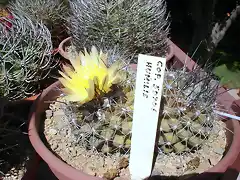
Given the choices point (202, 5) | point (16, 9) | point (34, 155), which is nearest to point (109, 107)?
point (34, 155)

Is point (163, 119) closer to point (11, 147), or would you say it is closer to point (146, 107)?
point (146, 107)

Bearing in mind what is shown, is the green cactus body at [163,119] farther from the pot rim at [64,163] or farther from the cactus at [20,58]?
the cactus at [20,58]

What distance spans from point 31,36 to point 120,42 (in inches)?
14.5

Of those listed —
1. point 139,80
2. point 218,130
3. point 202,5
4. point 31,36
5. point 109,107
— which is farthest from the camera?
point 202,5

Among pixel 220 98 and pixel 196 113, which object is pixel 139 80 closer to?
pixel 196 113

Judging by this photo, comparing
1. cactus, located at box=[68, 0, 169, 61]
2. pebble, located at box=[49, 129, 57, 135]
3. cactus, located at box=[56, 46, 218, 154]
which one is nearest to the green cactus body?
cactus, located at box=[56, 46, 218, 154]

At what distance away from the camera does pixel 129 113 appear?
926 mm

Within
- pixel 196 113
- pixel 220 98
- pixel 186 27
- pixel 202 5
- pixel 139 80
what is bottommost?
pixel 186 27

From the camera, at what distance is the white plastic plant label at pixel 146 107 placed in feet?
2.61

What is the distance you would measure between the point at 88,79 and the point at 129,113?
0.45 ft

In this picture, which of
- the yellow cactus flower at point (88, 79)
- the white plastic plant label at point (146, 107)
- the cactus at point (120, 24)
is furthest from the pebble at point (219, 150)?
the cactus at point (120, 24)

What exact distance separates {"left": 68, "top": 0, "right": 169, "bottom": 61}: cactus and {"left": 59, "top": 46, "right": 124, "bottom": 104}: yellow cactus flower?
478 mm

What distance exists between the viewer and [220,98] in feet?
3.76

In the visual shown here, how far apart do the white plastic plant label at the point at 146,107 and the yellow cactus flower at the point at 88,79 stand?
133 mm
